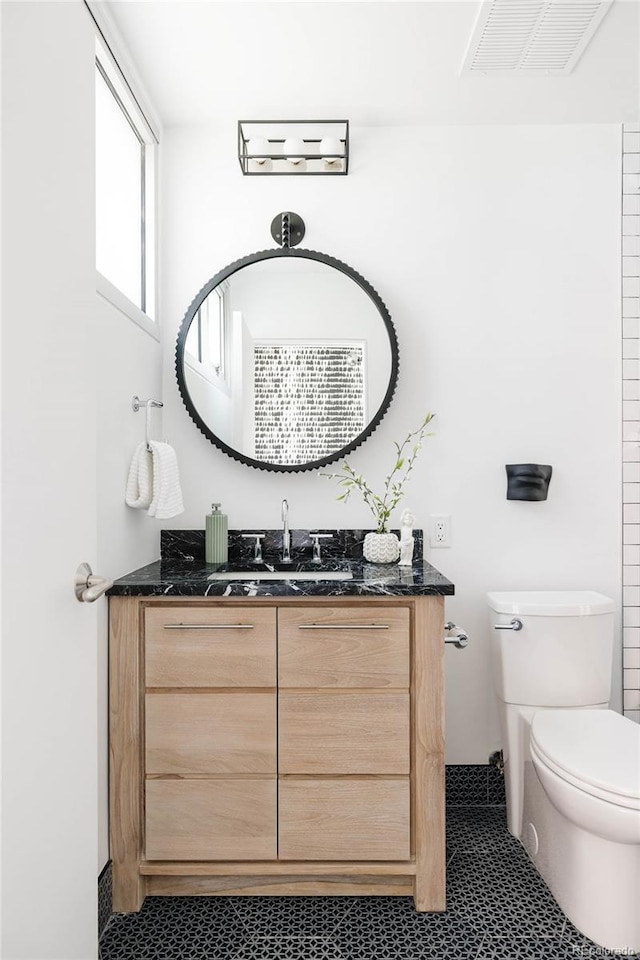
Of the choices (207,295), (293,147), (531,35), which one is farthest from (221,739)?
(531,35)

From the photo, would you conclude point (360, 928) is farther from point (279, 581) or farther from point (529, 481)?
point (529, 481)

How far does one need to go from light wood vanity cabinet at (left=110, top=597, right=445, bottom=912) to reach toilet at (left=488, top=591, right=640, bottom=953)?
335 millimetres

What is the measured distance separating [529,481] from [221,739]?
4.34 feet

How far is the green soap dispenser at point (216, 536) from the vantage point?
2131mm

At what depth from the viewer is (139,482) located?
1.90 metres

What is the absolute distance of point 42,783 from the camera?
918mm

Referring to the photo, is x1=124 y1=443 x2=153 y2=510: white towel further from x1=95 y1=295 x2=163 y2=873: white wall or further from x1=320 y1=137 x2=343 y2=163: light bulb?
x1=320 y1=137 x2=343 y2=163: light bulb

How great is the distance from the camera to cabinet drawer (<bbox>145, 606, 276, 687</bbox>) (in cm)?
165

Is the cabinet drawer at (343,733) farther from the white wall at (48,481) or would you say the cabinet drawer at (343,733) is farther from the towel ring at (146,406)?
the towel ring at (146,406)

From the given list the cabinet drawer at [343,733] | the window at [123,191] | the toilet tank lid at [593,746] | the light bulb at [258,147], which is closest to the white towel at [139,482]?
the window at [123,191]

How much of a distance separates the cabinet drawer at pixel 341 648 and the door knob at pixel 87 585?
2.25ft

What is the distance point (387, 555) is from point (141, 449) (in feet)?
2.86

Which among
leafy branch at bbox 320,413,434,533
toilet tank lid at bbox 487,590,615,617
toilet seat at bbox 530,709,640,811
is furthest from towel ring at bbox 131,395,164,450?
toilet seat at bbox 530,709,640,811

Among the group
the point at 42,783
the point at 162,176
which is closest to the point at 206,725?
the point at 42,783
